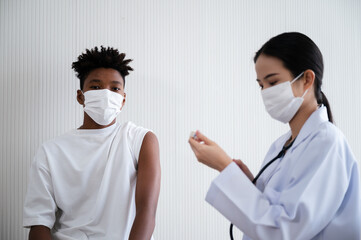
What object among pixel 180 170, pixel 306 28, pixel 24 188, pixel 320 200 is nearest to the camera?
pixel 320 200

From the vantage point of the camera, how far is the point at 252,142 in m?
1.90

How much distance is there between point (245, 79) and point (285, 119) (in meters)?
0.93

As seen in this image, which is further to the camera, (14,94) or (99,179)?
(14,94)

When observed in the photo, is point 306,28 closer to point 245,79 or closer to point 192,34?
point 245,79

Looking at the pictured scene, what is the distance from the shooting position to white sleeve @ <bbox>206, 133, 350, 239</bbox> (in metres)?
0.78

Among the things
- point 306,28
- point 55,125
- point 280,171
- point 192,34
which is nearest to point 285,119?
point 280,171

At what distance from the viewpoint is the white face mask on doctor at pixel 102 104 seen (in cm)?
137

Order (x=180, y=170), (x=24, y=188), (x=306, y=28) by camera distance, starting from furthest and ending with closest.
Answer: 1. (x=306, y=28)
2. (x=180, y=170)
3. (x=24, y=188)

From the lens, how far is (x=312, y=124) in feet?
3.04

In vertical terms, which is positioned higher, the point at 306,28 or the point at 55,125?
the point at 306,28

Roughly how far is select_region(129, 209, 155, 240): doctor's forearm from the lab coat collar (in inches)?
25.8

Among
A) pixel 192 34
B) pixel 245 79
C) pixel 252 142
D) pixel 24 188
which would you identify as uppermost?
pixel 192 34

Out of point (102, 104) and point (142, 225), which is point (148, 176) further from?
point (102, 104)

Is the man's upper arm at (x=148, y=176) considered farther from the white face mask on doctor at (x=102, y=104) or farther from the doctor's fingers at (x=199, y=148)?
the doctor's fingers at (x=199, y=148)
